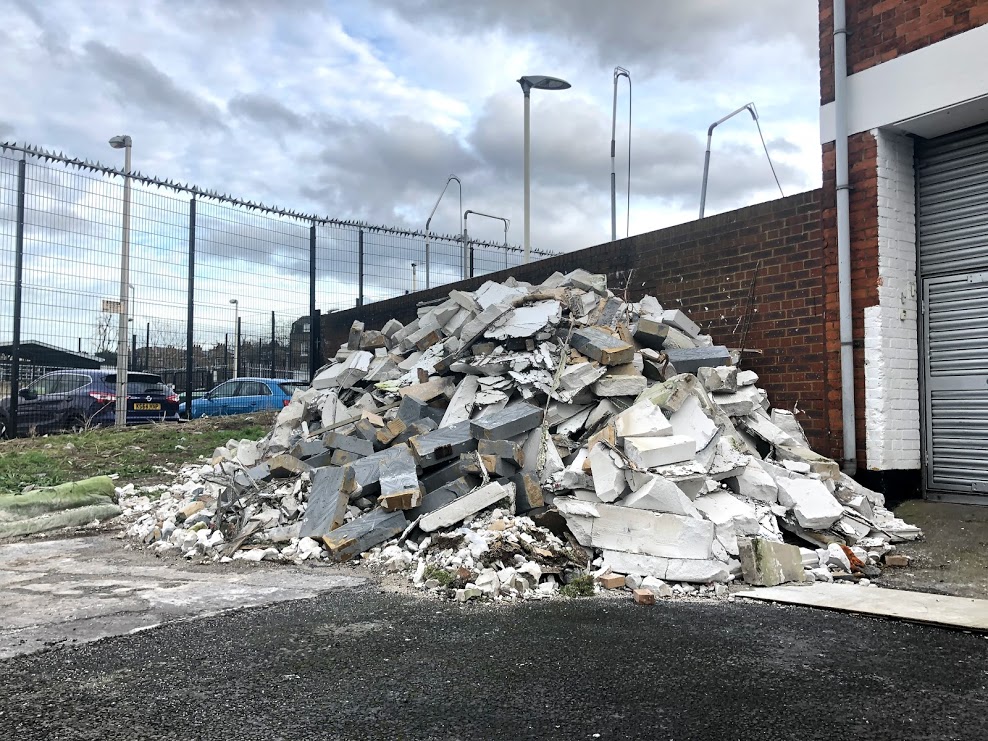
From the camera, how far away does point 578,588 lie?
16.1 ft

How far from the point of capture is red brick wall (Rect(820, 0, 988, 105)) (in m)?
6.43

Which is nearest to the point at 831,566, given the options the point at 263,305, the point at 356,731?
the point at 356,731

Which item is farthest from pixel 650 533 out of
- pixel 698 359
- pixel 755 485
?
pixel 698 359

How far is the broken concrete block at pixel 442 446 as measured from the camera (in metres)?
6.56

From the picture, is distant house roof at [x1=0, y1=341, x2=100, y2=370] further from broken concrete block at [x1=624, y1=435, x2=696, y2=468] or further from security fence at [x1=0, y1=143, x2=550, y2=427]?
broken concrete block at [x1=624, y1=435, x2=696, y2=468]

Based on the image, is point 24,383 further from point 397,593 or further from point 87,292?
point 397,593

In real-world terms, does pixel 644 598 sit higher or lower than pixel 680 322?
lower

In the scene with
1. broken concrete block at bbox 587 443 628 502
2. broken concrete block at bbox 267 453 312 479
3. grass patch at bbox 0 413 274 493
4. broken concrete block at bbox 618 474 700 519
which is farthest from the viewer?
grass patch at bbox 0 413 274 493

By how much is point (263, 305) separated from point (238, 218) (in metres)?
1.73

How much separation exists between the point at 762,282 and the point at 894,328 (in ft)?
4.81

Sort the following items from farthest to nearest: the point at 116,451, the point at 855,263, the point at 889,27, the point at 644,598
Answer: the point at 116,451 < the point at 855,263 < the point at 889,27 < the point at 644,598

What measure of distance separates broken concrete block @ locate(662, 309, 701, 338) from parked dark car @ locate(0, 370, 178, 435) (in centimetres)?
966

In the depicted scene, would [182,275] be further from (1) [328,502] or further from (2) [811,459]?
(2) [811,459]

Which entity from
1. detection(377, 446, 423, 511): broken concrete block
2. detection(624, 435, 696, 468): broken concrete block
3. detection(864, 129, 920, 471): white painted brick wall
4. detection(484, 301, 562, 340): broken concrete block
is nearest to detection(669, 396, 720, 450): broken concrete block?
detection(624, 435, 696, 468): broken concrete block
